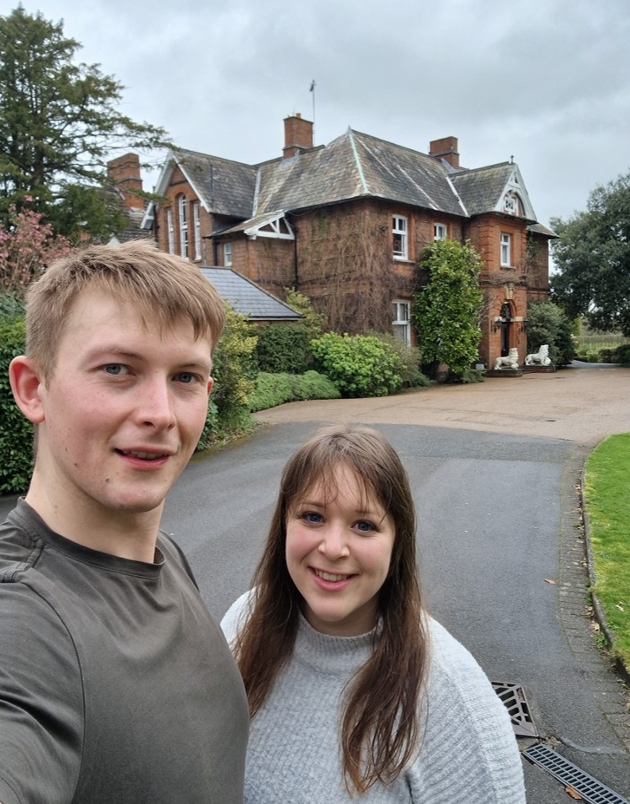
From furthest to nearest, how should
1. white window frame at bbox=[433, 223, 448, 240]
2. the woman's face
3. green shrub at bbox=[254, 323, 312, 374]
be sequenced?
1. white window frame at bbox=[433, 223, 448, 240]
2. green shrub at bbox=[254, 323, 312, 374]
3. the woman's face

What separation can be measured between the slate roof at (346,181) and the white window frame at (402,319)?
3919mm

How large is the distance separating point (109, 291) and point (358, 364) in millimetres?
18201

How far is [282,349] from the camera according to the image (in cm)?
1902

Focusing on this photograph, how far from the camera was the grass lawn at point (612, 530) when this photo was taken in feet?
14.3

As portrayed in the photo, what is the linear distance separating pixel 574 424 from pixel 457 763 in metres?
12.5

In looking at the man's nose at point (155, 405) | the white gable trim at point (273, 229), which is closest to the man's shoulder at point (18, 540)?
the man's nose at point (155, 405)

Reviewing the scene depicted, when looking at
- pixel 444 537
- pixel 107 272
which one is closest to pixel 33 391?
pixel 107 272

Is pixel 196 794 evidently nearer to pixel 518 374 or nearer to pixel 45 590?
pixel 45 590

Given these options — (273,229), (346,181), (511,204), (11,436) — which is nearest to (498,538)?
(11,436)

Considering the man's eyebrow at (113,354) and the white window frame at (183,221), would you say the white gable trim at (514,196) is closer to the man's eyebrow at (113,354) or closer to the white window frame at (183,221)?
the white window frame at (183,221)

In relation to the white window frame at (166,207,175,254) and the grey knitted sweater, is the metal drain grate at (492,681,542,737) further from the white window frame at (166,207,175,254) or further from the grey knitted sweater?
the white window frame at (166,207,175,254)

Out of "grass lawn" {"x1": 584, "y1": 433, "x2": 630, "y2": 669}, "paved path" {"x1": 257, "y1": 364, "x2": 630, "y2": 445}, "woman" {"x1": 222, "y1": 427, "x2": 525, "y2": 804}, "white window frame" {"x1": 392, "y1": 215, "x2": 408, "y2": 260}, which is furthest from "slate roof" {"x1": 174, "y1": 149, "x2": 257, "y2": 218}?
Result: "woman" {"x1": 222, "y1": 427, "x2": 525, "y2": 804}

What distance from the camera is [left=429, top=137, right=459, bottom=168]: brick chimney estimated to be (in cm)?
3416

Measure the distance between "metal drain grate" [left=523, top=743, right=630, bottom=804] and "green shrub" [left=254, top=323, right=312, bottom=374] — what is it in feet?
51.5
